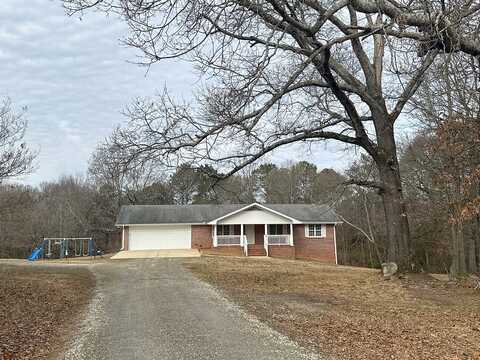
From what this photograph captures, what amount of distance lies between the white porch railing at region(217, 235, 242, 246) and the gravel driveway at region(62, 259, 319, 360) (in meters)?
22.8

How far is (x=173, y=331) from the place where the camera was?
762 centimetres

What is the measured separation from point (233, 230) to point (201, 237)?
2682mm

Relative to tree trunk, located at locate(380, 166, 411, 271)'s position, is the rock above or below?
below

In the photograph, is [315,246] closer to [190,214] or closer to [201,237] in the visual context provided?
[201,237]

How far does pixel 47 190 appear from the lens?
203 feet

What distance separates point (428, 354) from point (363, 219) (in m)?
34.8

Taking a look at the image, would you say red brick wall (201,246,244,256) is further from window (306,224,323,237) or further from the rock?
the rock

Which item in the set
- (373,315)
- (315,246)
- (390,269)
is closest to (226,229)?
(315,246)

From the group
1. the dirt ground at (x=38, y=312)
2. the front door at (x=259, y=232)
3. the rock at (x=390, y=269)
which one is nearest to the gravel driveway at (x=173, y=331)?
the dirt ground at (x=38, y=312)

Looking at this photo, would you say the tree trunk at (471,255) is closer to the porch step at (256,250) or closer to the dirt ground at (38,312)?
the porch step at (256,250)

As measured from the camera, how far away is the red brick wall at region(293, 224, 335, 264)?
121ft

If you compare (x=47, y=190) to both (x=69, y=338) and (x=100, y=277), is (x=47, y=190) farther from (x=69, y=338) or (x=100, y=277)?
(x=69, y=338)

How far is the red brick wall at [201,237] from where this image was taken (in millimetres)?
35938

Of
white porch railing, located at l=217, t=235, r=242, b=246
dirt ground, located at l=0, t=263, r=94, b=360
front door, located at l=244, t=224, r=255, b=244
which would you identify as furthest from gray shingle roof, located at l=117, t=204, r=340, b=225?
dirt ground, located at l=0, t=263, r=94, b=360
